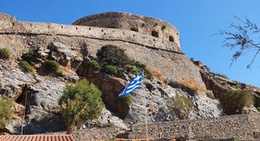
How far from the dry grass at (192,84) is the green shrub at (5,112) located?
19313mm

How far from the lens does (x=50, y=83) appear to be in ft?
113

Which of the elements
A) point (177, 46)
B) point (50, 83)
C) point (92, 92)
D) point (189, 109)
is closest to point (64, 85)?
point (50, 83)

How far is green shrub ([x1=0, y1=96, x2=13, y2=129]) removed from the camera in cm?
2734

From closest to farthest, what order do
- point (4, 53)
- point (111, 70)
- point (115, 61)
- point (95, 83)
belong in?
1. point (4, 53)
2. point (95, 83)
3. point (111, 70)
4. point (115, 61)

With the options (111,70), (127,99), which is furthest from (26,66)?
(127,99)

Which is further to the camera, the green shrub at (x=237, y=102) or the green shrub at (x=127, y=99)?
the green shrub at (x=237, y=102)

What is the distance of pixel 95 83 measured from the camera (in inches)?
1458

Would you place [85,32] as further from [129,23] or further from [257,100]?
[257,100]

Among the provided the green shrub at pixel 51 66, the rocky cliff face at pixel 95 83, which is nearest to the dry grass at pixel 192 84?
the rocky cliff face at pixel 95 83

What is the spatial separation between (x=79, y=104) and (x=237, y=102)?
1792cm

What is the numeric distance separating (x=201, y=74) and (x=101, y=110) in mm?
20435

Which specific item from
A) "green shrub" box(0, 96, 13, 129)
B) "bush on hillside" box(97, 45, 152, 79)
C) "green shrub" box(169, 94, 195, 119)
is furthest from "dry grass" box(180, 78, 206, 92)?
"green shrub" box(0, 96, 13, 129)

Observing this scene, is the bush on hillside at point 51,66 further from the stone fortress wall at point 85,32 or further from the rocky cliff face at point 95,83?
the stone fortress wall at point 85,32

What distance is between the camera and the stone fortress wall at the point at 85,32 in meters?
39.2
